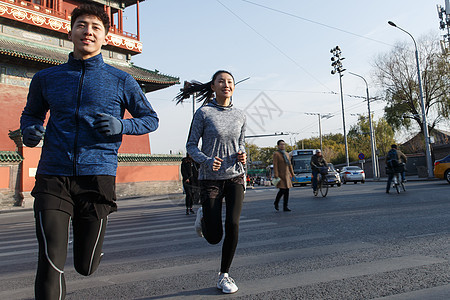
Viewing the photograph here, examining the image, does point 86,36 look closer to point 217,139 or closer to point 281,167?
point 217,139

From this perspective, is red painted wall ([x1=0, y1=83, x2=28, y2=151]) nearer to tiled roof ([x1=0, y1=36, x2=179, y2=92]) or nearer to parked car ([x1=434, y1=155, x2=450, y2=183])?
Result: tiled roof ([x1=0, y1=36, x2=179, y2=92])

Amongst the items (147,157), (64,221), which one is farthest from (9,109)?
(64,221)

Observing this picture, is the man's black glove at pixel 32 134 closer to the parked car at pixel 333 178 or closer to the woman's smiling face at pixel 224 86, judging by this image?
the woman's smiling face at pixel 224 86

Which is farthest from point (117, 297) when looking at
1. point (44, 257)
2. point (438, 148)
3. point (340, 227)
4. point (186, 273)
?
point (438, 148)

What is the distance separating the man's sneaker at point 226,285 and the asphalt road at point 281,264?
7 cm

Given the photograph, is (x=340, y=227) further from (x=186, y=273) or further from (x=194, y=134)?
(x=194, y=134)

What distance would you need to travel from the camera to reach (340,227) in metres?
6.19

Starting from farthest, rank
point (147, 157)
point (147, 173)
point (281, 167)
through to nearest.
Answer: point (147, 157)
point (147, 173)
point (281, 167)

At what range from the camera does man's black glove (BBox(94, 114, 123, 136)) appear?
2.10 m

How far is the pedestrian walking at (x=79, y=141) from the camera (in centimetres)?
204

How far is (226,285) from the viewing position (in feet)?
9.93

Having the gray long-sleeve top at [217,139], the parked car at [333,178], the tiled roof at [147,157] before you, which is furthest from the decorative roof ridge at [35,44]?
the gray long-sleeve top at [217,139]

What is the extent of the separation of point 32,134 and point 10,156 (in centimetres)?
2191

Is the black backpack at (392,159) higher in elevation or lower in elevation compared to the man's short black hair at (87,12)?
lower
